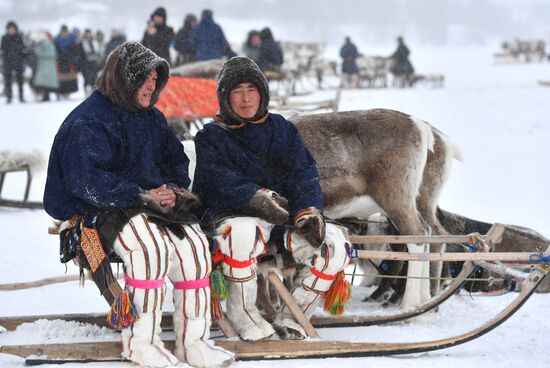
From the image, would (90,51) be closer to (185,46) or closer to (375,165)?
(185,46)

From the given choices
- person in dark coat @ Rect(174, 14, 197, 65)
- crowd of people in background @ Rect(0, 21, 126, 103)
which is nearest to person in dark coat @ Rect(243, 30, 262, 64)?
person in dark coat @ Rect(174, 14, 197, 65)

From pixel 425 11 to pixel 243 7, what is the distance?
23.8 m

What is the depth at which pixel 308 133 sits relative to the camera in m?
3.83

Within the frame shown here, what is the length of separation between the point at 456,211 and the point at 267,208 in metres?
4.32

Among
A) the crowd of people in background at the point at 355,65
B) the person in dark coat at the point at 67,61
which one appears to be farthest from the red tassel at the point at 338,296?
the crowd of people in background at the point at 355,65

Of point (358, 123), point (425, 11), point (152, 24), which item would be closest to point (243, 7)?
point (425, 11)

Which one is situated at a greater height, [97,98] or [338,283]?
[97,98]

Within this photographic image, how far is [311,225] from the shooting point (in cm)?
290

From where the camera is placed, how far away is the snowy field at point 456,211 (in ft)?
9.82

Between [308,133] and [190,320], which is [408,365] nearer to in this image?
[190,320]

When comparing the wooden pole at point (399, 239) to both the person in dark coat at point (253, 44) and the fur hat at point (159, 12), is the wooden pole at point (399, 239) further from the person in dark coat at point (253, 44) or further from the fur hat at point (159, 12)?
the person in dark coat at point (253, 44)

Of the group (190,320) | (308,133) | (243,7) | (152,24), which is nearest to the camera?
(190,320)

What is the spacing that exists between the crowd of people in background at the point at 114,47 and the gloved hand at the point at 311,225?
7.48m

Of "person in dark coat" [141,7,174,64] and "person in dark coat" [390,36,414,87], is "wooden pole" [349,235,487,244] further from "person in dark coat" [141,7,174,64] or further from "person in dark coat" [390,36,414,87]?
"person in dark coat" [390,36,414,87]
